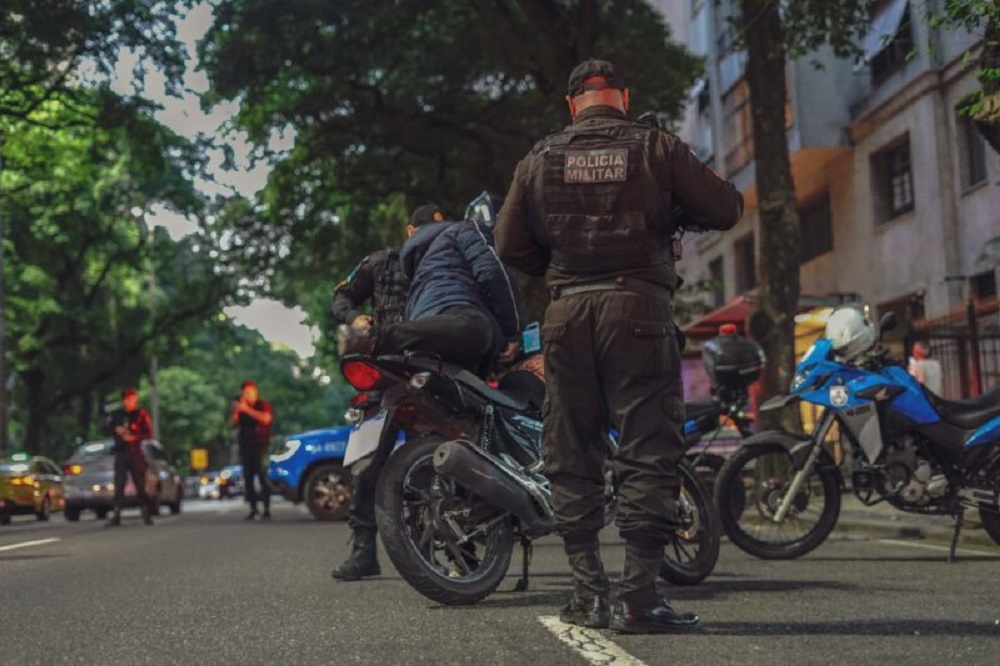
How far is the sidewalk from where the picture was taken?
990 cm

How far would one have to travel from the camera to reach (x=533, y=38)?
23.5 m

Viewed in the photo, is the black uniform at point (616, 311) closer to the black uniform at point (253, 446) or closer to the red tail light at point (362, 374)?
the red tail light at point (362, 374)

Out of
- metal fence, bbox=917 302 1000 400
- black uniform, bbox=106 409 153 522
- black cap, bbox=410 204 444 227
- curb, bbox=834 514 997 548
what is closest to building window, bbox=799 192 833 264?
metal fence, bbox=917 302 1000 400

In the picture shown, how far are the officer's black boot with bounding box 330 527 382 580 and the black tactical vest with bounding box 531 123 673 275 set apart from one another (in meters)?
2.92

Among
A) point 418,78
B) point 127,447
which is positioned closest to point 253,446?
point 127,447

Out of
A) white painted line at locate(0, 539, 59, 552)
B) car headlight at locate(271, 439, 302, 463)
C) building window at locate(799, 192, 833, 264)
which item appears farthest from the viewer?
building window at locate(799, 192, 833, 264)

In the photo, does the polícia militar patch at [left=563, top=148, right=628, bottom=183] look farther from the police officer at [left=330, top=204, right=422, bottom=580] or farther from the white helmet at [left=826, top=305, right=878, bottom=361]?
the white helmet at [left=826, top=305, right=878, bottom=361]

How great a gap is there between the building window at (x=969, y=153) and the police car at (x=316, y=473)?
10.8 m

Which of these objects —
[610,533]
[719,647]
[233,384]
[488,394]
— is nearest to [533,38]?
[610,533]

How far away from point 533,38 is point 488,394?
17899 mm

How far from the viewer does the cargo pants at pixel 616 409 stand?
5.07 m

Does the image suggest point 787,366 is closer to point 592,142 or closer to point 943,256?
point 943,256

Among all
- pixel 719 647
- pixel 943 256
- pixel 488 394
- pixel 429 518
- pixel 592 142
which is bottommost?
pixel 719 647

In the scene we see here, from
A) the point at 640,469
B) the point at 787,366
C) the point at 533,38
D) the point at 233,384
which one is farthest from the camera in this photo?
the point at 233,384
